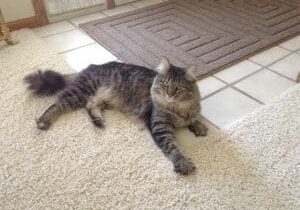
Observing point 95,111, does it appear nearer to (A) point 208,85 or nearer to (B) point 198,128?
(B) point 198,128

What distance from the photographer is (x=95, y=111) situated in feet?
4.68

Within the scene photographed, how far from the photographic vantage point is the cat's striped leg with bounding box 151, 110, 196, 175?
113 centimetres

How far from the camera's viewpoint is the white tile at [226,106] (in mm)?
1396

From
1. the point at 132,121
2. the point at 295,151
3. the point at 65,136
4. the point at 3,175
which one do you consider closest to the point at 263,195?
the point at 295,151

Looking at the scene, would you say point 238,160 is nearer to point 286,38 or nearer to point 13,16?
point 286,38

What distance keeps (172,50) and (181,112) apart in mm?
702

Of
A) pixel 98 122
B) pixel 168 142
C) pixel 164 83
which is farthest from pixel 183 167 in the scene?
pixel 98 122

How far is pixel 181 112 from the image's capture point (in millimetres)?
1295

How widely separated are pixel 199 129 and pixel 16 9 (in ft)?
5.10

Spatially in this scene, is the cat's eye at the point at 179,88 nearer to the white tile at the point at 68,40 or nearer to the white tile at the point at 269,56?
the white tile at the point at 269,56

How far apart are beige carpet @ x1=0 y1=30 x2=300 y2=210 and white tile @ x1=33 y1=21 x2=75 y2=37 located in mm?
819

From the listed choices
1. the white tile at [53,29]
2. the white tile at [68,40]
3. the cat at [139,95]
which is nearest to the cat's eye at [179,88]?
the cat at [139,95]

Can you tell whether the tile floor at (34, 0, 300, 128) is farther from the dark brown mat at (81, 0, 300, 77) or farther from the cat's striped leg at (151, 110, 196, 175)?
the cat's striped leg at (151, 110, 196, 175)

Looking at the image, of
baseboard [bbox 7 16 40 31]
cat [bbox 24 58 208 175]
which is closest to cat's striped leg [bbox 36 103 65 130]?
cat [bbox 24 58 208 175]
